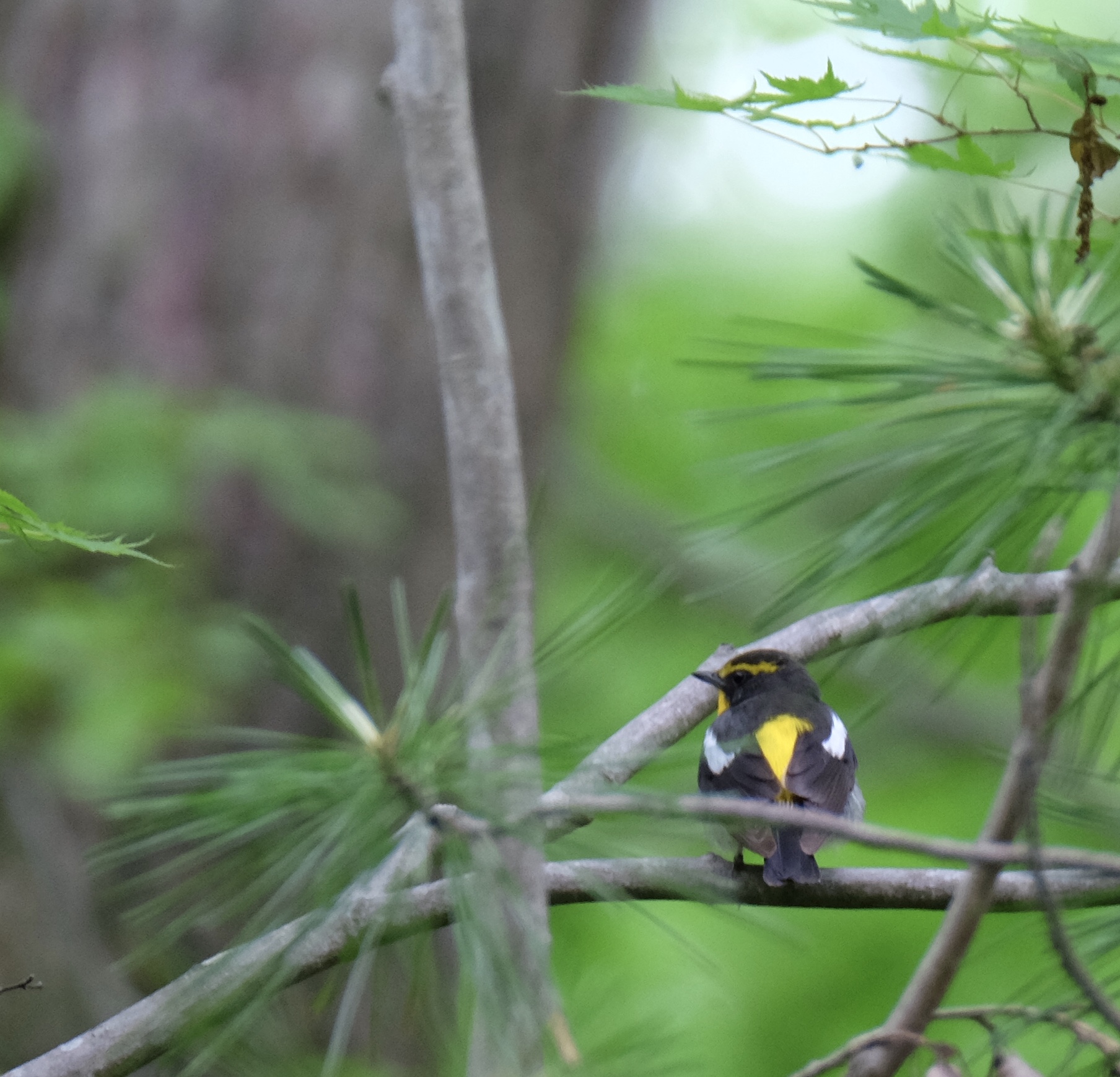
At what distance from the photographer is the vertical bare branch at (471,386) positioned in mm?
1102

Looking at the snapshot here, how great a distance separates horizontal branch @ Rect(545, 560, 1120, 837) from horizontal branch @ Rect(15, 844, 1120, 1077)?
10 cm

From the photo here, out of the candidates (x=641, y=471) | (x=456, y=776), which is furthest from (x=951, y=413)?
(x=641, y=471)

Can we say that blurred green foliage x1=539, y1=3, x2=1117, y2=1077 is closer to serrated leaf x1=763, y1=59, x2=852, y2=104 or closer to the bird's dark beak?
the bird's dark beak

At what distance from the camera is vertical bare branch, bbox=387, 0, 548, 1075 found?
43.4 inches

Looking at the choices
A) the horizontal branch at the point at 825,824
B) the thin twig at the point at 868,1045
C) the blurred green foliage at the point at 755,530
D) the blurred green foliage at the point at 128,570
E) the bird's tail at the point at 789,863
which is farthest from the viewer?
the blurred green foliage at the point at 755,530

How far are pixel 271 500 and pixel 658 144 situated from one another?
6270 mm

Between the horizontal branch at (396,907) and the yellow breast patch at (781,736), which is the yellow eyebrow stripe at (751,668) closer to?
the yellow breast patch at (781,736)

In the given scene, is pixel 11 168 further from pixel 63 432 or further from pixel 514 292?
pixel 514 292

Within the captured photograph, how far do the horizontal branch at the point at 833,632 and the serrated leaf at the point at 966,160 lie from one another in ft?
1.22

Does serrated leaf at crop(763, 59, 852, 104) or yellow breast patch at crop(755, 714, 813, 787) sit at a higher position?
serrated leaf at crop(763, 59, 852, 104)

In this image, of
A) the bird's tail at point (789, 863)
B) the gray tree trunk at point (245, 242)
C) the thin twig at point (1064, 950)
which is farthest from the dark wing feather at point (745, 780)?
the gray tree trunk at point (245, 242)

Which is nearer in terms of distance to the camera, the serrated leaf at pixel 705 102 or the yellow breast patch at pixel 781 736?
the serrated leaf at pixel 705 102

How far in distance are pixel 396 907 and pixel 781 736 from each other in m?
1.31

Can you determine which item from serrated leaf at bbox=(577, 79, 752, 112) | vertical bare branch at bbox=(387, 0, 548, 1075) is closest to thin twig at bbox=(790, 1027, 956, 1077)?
vertical bare branch at bbox=(387, 0, 548, 1075)
